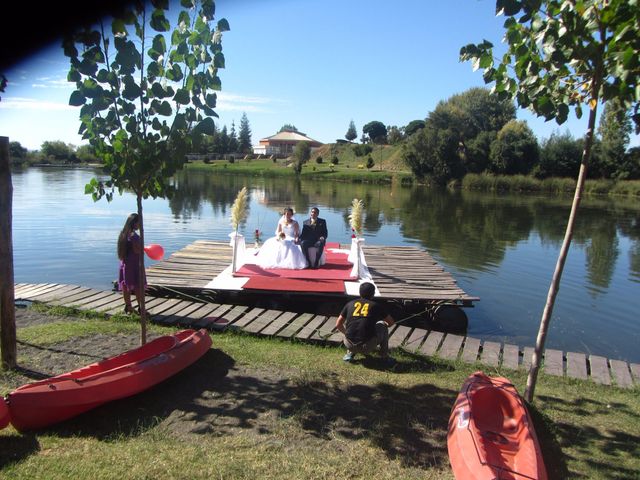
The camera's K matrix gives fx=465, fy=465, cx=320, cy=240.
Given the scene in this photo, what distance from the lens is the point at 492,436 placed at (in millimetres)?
4770

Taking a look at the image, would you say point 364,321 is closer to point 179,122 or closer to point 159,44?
point 179,122

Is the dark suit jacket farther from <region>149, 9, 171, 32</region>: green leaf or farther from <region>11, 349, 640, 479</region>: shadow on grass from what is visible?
<region>149, 9, 171, 32</region>: green leaf

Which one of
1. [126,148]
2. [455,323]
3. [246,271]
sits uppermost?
[126,148]

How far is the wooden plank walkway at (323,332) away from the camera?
7707mm

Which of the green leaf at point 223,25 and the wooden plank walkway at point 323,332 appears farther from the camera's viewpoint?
the wooden plank walkway at point 323,332

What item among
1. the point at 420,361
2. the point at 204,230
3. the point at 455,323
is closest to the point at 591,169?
the point at 204,230

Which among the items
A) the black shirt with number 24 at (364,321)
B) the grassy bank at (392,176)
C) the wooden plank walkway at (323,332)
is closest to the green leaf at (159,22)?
the black shirt with number 24 at (364,321)

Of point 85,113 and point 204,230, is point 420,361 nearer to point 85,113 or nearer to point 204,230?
point 85,113

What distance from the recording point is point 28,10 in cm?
498

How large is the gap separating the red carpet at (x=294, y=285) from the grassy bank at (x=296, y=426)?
146 inches

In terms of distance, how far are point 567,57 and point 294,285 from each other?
8.13 meters

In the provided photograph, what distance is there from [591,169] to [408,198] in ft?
92.4

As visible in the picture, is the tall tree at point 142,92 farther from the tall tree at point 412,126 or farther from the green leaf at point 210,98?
the tall tree at point 412,126

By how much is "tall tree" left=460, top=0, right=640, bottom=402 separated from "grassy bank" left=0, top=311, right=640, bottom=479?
5.76ft
